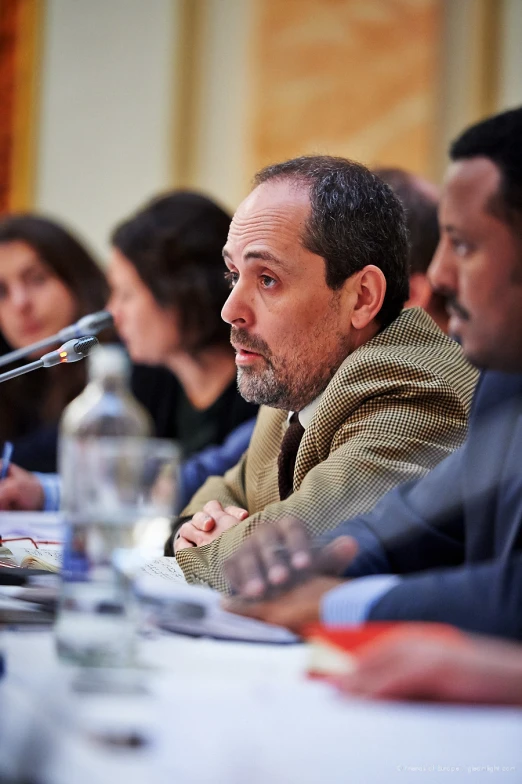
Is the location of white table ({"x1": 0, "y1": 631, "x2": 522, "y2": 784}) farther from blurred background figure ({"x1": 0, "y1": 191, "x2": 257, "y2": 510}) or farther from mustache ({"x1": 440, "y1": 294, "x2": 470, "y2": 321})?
blurred background figure ({"x1": 0, "y1": 191, "x2": 257, "y2": 510})

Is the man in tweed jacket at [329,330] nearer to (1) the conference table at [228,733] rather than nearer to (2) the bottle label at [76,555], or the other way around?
(2) the bottle label at [76,555]

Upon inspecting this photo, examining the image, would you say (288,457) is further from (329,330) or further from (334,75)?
(334,75)

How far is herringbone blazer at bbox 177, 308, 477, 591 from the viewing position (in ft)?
4.39

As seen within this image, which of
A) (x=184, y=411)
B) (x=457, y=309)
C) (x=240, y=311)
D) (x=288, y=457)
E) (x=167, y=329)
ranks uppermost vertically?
(x=457, y=309)

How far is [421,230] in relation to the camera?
89.8 inches

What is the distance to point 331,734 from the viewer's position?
0.64m

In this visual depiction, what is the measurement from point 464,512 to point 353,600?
0.26 m

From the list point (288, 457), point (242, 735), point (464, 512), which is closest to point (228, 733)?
point (242, 735)

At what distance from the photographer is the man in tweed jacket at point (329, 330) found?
1438mm

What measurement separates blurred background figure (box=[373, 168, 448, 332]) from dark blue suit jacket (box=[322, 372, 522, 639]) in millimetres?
941

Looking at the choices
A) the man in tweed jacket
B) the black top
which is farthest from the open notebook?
the black top

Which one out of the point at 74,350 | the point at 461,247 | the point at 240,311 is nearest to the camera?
the point at 461,247

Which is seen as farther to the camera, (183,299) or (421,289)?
(183,299)

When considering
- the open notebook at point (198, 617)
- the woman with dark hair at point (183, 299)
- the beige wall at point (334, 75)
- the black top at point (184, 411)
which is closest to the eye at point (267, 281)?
the open notebook at point (198, 617)
